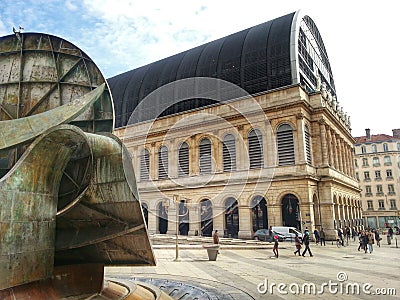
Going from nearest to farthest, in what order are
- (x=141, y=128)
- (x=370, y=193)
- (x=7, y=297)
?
(x=7, y=297) < (x=141, y=128) < (x=370, y=193)

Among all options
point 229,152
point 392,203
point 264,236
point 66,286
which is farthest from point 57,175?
point 392,203

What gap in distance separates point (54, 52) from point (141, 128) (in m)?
40.8

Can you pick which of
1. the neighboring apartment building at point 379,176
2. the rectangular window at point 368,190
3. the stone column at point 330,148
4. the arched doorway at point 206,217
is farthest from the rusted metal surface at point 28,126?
the rectangular window at point 368,190

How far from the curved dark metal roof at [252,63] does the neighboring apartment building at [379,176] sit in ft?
Result: 112

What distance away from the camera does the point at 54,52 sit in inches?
315

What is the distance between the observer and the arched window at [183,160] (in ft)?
138

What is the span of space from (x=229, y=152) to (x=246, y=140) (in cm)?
269

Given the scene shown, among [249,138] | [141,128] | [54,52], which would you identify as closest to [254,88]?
[249,138]

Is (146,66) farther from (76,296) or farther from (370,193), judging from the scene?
(370,193)

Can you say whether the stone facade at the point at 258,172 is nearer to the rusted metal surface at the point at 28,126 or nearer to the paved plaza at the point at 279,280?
the paved plaza at the point at 279,280

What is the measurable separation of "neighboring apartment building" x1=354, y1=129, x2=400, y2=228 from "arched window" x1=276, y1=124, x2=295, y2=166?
4782cm

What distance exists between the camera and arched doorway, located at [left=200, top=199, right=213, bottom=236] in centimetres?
3869

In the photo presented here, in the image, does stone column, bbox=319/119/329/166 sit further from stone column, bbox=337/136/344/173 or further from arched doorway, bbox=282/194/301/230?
stone column, bbox=337/136/344/173

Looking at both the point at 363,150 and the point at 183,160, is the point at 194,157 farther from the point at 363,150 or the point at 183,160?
the point at 363,150
